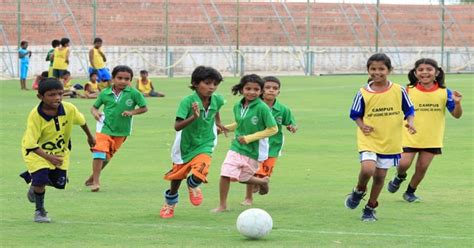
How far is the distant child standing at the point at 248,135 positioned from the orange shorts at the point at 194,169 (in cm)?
31

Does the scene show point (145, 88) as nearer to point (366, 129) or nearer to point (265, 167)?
point (265, 167)

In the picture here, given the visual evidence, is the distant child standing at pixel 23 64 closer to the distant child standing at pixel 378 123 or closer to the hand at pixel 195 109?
the hand at pixel 195 109

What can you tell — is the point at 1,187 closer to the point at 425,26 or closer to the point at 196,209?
Result: the point at 196,209

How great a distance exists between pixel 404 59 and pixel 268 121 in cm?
4397

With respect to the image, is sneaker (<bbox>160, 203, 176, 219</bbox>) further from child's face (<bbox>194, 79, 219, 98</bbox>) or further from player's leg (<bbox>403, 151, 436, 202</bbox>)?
player's leg (<bbox>403, 151, 436, 202</bbox>)

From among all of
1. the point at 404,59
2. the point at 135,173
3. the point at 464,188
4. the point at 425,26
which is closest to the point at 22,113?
the point at 135,173

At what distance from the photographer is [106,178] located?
45.6 ft

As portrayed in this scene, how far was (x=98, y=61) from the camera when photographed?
32.5 metres

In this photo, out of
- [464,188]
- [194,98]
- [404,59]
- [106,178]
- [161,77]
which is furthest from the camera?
[404,59]

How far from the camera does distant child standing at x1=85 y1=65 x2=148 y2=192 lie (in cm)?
1314

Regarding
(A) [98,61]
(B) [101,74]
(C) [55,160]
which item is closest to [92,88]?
(A) [98,61]

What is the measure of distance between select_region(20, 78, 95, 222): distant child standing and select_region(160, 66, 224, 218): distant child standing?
3.65 feet

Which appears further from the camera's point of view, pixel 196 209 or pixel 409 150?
pixel 409 150

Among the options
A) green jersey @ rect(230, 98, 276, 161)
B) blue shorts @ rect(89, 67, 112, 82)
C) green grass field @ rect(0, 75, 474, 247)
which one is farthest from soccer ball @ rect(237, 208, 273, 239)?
blue shorts @ rect(89, 67, 112, 82)
